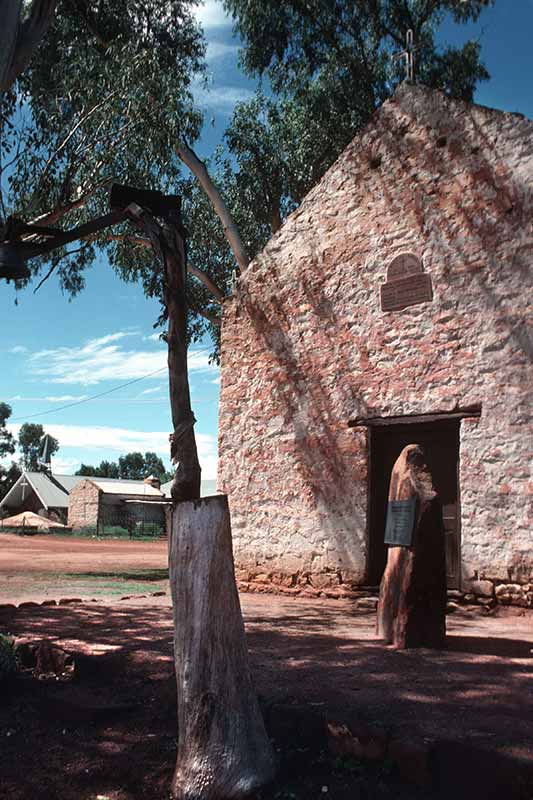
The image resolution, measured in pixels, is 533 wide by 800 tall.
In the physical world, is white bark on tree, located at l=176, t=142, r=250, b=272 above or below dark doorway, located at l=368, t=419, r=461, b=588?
above

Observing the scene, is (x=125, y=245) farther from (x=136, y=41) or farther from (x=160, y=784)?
(x=160, y=784)

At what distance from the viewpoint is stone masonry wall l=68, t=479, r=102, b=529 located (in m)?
36.3

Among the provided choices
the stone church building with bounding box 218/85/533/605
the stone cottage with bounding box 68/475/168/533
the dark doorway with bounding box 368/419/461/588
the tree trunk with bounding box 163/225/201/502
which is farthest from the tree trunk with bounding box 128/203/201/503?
the stone cottage with bounding box 68/475/168/533

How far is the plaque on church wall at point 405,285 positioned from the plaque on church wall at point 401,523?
388 cm

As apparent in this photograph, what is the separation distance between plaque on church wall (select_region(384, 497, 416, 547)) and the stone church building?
8.46ft

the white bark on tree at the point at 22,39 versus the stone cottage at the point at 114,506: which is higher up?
the white bark on tree at the point at 22,39

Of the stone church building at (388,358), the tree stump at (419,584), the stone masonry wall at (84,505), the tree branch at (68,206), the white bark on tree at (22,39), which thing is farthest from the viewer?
the stone masonry wall at (84,505)

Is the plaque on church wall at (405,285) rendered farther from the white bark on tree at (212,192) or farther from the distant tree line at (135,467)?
the distant tree line at (135,467)

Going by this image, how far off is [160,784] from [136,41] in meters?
12.9

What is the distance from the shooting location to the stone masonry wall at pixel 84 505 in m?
36.3

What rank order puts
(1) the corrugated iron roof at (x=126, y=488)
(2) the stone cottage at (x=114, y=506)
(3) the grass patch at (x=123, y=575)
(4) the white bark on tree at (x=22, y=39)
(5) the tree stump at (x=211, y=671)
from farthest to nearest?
(1) the corrugated iron roof at (x=126, y=488)
(2) the stone cottage at (x=114, y=506)
(3) the grass patch at (x=123, y=575)
(4) the white bark on tree at (x=22, y=39)
(5) the tree stump at (x=211, y=671)

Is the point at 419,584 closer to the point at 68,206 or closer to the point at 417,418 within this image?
the point at 417,418

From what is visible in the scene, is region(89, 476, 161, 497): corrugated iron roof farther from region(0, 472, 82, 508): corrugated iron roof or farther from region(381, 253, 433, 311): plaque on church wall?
region(381, 253, 433, 311): plaque on church wall

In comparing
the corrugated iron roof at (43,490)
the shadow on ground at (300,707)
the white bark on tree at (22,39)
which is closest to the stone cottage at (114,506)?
the corrugated iron roof at (43,490)
